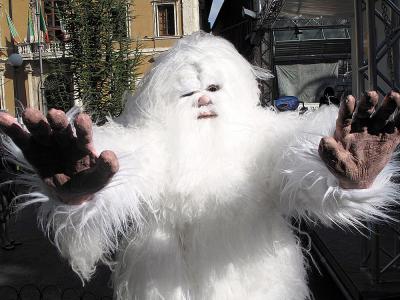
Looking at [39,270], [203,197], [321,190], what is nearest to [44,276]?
[39,270]

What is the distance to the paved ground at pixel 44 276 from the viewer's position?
4.01 m

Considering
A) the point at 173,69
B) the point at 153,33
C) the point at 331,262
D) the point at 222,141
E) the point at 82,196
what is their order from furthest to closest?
the point at 153,33
the point at 331,262
the point at 173,69
the point at 222,141
the point at 82,196

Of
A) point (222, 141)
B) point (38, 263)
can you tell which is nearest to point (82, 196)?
point (222, 141)

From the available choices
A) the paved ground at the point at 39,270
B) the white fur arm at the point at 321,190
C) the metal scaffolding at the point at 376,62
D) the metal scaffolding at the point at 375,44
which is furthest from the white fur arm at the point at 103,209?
the paved ground at the point at 39,270

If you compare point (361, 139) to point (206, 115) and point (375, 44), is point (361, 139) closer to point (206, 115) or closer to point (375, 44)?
point (206, 115)

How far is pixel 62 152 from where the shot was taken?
4.40 feet

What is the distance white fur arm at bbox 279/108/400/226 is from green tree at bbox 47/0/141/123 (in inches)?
156

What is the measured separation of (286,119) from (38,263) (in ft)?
13.9

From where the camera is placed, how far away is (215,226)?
1740mm

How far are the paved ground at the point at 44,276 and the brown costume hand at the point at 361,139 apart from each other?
2.50 metres

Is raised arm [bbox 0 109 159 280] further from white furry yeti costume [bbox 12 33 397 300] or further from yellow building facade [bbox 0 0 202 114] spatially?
yellow building facade [bbox 0 0 202 114]

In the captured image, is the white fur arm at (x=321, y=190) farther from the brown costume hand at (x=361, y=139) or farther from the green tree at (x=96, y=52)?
the green tree at (x=96, y=52)

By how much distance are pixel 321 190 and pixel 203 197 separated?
420mm

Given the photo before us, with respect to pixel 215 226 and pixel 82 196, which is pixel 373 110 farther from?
pixel 82 196
